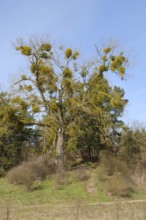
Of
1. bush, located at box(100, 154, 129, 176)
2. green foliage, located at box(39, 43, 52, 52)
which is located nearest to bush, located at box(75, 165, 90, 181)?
bush, located at box(100, 154, 129, 176)

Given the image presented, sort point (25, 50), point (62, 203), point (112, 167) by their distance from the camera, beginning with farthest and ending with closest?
point (25, 50) < point (112, 167) < point (62, 203)

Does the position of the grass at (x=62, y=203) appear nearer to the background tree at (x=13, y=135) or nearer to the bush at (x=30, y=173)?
the bush at (x=30, y=173)

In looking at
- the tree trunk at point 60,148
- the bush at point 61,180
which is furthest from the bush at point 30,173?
the bush at point 61,180

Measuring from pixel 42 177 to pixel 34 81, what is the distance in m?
7.65

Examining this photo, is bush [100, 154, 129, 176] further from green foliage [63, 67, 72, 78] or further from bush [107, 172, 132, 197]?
green foliage [63, 67, 72, 78]

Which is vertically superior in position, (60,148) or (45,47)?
(45,47)

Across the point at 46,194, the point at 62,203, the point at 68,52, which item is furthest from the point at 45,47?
the point at 62,203

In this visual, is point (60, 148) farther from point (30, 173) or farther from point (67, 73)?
point (67, 73)

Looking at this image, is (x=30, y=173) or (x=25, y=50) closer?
(x=30, y=173)

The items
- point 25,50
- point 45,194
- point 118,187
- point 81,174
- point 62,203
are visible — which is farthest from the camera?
point 25,50

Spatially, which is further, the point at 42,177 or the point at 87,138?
the point at 87,138

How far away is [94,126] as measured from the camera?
1161 inches

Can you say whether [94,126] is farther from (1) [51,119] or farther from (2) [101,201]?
(2) [101,201]

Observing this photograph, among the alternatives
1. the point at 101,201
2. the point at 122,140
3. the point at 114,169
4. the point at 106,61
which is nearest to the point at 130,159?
the point at 122,140
